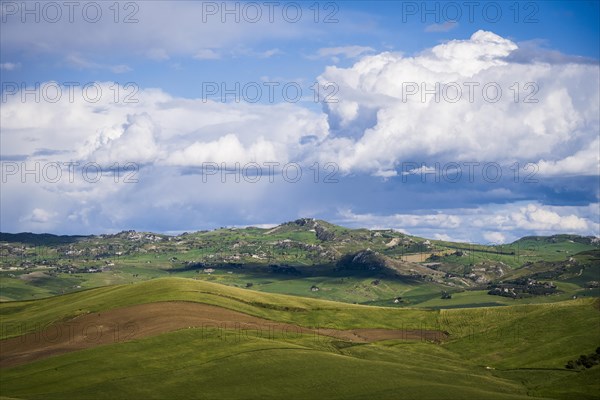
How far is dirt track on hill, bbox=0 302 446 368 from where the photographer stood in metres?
163

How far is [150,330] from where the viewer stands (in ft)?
549

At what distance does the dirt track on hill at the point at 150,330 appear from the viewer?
163125 mm

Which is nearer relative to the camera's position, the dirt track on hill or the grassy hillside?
the grassy hillside

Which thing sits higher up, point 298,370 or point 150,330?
point 150,330

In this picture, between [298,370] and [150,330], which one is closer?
[298,370]

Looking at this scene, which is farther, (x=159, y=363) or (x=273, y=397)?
(x=159, y=363)

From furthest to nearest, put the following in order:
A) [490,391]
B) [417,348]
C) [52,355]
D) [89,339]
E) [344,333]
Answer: [344,333], [417,348], [89,339], [52,355], [490,391]

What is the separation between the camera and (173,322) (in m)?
174

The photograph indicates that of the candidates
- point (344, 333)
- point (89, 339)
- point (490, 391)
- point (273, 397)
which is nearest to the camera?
point (273, 397)

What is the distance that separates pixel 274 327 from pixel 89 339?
1792 inches

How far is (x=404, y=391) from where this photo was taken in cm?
12075

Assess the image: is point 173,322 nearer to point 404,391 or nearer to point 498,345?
point 404,391

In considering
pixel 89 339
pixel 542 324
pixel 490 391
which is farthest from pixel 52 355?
pixel 542 324

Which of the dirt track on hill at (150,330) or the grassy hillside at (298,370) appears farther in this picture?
the dirt track on hill at (150,330)
